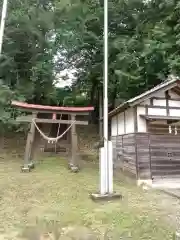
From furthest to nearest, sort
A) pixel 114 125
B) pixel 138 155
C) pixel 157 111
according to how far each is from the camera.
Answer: pixel 114 125 < pixel 157 111 < pixel 138 155

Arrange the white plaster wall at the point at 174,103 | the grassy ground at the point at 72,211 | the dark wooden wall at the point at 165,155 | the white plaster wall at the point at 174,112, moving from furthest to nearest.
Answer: the white plaster wall at the point at 174,103 → the white plaster wall at the point at 174,112 → the dark wooden wall at the point at 165,155 → the grassy ground at the point at 72,211

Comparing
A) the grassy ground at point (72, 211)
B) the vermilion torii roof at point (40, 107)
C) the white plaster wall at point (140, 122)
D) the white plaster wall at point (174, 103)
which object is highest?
the white plaster wall at point (174, 103)

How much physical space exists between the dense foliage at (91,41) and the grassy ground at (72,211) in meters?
5.18

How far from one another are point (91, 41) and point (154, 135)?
9.47 metres

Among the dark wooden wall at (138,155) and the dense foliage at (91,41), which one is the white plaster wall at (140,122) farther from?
the dense foliage at (91,41)

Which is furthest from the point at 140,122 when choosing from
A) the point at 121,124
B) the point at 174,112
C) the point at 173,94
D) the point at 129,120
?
the point at 173,94

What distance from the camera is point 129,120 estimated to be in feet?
41.2

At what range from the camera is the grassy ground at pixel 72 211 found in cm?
580

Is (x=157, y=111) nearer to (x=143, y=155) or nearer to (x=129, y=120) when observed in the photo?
(x=129, y=120)

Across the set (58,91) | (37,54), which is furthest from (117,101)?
(37,54)

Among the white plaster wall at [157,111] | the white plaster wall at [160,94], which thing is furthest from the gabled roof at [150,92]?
the white plaster wall at [157,111]

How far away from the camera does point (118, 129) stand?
47.2ft

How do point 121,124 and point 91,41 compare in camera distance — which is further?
point 91,41

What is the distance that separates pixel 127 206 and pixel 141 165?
385cm
